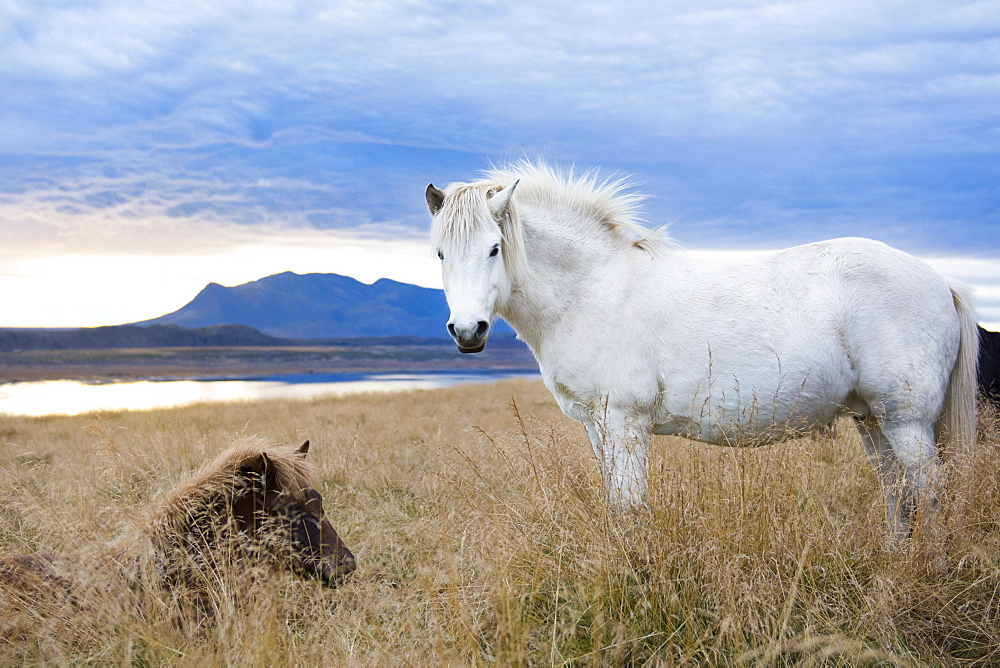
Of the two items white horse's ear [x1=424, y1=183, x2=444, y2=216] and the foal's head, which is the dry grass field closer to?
the foal's head

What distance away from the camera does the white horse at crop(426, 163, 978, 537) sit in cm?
424

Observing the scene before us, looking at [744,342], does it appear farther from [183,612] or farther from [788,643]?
[183,612]

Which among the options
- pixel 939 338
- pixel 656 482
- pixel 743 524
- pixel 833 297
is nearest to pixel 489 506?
pixel 656 482

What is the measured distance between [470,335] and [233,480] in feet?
5.35

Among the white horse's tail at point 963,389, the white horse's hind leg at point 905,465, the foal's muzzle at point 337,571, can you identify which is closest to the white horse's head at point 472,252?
the foal's muzzle at point 337,571

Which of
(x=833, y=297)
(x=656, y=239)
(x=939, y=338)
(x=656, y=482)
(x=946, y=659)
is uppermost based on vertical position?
(x=656, y=239)

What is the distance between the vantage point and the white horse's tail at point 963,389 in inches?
184

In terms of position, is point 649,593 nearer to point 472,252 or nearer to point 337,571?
point 337,571

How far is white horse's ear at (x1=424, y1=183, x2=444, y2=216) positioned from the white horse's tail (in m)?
3.88

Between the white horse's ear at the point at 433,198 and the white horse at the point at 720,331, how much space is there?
0.01m

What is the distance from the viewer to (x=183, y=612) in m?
3.52

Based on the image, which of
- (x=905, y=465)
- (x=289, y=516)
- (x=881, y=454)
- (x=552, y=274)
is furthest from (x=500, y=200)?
(x=881, y=454)

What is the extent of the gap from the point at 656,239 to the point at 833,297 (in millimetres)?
1293

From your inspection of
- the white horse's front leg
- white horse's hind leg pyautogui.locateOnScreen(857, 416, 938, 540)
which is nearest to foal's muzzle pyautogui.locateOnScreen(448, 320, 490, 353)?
the white horse's front leg
